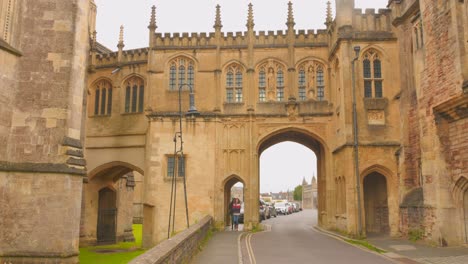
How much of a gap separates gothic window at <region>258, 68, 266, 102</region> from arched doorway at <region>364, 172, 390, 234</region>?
761 centimetres

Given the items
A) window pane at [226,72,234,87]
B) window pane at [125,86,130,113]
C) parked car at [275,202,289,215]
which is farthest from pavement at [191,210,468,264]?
parked car at [275,202,289,215]

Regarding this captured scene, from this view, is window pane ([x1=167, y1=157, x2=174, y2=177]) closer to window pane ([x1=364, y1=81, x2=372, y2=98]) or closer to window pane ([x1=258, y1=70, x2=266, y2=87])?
window pane ([x1=258, y1=70, x2=266, y2=87])

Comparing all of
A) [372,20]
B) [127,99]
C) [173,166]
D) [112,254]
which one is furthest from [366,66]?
[112,254]

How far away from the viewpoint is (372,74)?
23.5m

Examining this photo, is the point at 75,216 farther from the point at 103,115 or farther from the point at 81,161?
the point at 103,115

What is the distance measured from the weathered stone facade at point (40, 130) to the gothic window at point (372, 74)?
14619mm

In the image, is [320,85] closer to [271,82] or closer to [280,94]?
[280,94]

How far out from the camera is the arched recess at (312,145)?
2639cm

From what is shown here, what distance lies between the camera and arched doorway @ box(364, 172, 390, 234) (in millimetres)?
23758

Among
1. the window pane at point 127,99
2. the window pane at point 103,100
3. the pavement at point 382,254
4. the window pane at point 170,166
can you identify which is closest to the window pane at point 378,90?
the pavement at point 382,254

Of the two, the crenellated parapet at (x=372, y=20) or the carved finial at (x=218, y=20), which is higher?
the carved finial at (x=218, y=20)

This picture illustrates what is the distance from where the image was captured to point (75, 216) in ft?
47.4

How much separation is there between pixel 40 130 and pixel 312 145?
19989mm

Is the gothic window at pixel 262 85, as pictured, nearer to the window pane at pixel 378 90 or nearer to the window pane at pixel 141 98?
the window pane at pixel 378 90
